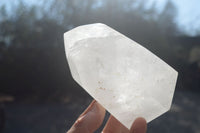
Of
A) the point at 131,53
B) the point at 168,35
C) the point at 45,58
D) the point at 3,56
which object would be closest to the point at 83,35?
the point at 131,53

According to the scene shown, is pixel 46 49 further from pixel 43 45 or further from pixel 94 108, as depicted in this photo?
pixel 94 108

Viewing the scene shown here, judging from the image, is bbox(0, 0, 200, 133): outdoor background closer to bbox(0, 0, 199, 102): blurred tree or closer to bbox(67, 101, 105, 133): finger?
bbox(0, 0, 199, 102): blurred tree

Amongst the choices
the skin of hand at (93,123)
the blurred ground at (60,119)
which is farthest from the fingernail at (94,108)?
the blurred ground at (60,119)

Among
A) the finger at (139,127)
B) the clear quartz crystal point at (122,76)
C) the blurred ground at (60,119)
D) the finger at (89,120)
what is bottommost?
the blurred ground at (60,119)

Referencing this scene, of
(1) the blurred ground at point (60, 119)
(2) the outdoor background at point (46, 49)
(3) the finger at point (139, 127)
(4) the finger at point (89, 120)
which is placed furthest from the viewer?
(2) the outdoor background at point (46, 49)

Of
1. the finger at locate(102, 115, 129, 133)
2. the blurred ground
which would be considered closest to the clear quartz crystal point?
the finger at locate(102, 115, 129, 133)

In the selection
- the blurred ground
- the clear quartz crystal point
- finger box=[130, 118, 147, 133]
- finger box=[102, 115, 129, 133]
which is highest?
the clear quartz crystal point

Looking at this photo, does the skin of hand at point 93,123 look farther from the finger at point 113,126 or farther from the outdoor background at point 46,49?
the outdoor background at point 46,49
